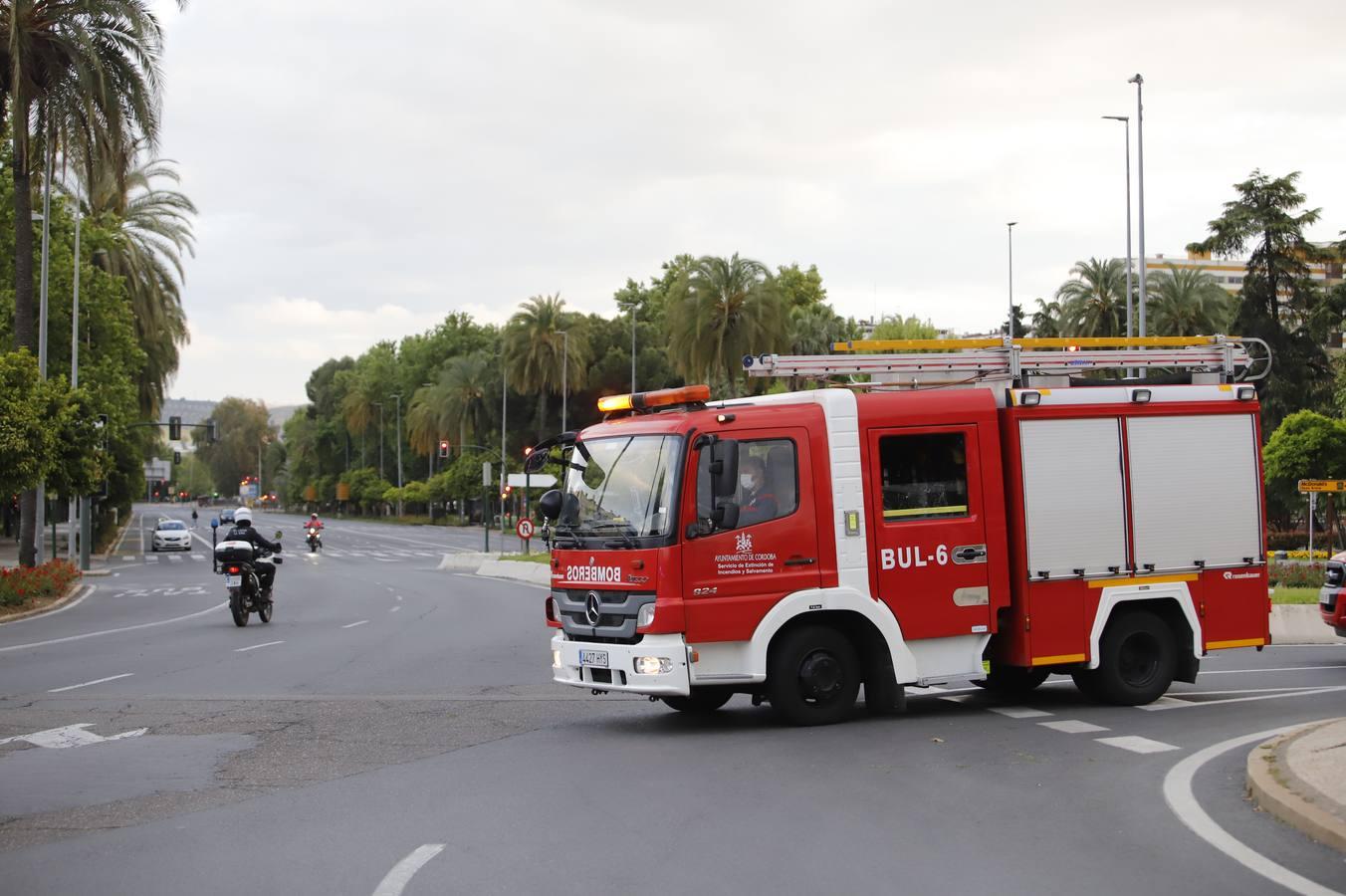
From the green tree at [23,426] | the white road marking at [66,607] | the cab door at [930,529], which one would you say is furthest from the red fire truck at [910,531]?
the green tree at [23,426]

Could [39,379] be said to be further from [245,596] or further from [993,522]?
[993,522]

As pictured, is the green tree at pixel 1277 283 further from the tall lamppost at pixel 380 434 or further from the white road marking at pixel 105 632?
the tall lamppost at pixel 380 434

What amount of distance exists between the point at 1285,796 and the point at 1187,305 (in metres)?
50.7

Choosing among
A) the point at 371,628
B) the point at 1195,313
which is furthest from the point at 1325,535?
the point at 371,628

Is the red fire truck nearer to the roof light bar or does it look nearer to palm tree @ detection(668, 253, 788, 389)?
the roof light bar

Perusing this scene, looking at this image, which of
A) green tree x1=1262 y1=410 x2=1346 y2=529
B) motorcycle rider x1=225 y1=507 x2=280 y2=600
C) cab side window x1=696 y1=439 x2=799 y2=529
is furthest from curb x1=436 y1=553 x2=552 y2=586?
cab side window x1=696 y1=439 x2=799 y2=529

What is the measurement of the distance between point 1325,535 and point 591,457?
48233 mm

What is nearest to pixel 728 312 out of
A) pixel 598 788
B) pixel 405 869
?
pixel 598 788

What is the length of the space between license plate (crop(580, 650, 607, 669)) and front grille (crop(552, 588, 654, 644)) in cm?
11

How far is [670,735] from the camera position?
1102 centimetres

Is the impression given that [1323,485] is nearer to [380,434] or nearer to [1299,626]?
[1299,626]

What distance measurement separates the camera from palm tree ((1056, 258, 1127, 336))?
5628cm

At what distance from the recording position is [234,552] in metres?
22.8

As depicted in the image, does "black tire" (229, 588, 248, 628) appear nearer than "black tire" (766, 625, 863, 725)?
No
